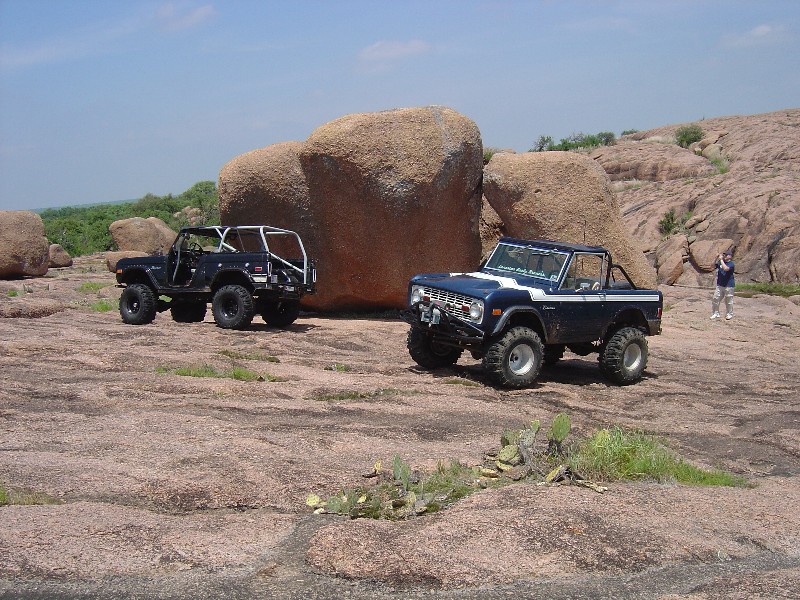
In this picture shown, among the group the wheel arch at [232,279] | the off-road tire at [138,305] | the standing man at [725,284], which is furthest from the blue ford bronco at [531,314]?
the standing man at [725,284]

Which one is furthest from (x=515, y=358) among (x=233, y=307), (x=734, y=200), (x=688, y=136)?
(x=688, y=136)

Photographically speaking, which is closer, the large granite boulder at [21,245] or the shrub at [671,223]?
the large granite boulder at [21,245]

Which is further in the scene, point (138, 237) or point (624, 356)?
point (138, 237)

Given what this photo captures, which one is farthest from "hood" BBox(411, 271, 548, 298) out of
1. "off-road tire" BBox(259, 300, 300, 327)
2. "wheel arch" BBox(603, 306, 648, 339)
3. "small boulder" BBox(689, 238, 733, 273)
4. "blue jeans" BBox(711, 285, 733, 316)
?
"small boulder" BBox(689, 238, 733, 273)

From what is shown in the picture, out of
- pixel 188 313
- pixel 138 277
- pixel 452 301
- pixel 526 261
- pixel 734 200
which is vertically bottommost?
pixel 188 313

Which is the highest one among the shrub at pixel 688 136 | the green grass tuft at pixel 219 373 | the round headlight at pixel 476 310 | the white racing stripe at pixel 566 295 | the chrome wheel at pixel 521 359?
the shrub at pixel 688 136

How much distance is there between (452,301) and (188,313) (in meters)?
7.87

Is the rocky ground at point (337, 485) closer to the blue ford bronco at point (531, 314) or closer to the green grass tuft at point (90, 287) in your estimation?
the blue ford bronco at point (531, 314)

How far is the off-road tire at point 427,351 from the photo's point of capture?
11289mm

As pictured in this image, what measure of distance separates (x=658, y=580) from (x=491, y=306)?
5605mm

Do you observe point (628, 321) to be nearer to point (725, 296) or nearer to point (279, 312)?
point (279, 312)

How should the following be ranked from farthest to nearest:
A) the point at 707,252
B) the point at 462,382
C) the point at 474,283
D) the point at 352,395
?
1. the point at 707,252
2. the point at 474,283
3. the point at 462,382
4. the point at 352,395

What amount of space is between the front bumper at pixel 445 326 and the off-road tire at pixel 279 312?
17.3 ft

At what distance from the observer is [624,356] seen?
11359 millimetres
